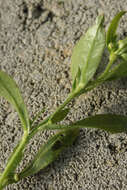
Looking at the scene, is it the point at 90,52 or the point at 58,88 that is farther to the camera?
→ the point at 58,88

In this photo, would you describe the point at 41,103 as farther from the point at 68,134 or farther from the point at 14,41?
the point at 14,41

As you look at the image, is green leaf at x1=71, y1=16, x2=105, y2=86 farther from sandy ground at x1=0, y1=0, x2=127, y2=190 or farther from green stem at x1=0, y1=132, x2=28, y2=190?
green stem at x1=0, y1=132, x2=28, y2=190

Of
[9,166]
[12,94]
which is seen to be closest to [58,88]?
[12,94]

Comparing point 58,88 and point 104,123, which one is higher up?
point 58,88

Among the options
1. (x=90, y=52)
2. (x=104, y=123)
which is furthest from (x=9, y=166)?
(x=90, y=52)

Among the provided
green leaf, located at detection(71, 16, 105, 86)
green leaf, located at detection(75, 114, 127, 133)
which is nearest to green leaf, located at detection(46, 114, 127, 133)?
green leaf, located at detection(75, 114, 127, 133)

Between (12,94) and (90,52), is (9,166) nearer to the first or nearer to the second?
(12,94)

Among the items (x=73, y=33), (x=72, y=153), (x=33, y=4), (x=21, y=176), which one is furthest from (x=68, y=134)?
(x=33, y=4)
